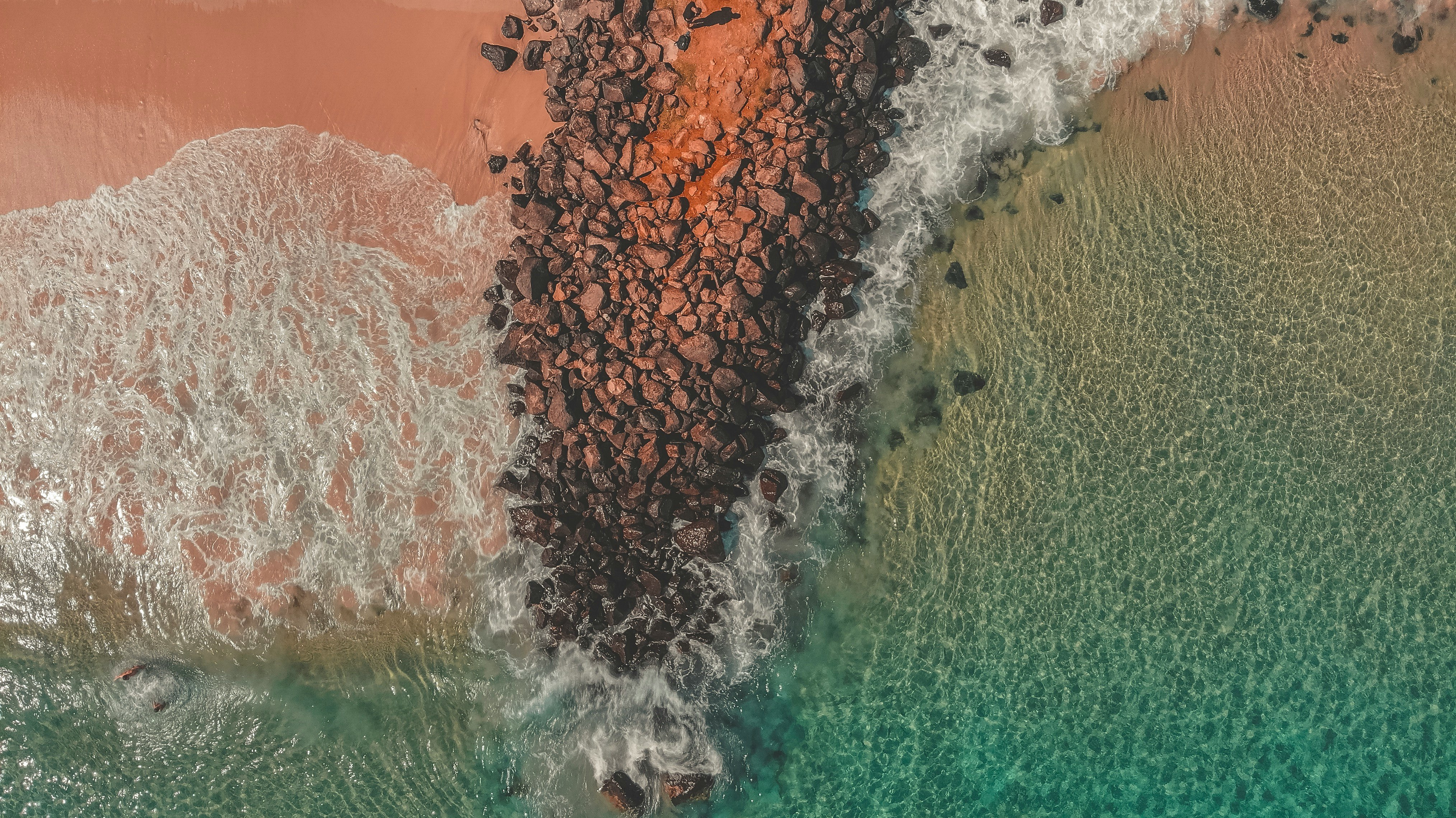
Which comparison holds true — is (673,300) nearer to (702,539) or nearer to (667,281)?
(667,281)

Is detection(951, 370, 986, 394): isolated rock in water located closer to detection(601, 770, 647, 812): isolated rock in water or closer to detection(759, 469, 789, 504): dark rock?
detection(759, 469, 789, 504): dark rock

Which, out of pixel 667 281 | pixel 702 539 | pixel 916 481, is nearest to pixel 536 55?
pixel 667 281

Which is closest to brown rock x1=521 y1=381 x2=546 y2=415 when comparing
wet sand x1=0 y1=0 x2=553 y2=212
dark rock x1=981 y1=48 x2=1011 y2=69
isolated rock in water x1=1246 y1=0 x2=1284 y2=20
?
wet sand x1=0 y1=0 x2=553 y2=212

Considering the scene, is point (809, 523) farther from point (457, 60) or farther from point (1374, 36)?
point (1374, 36)

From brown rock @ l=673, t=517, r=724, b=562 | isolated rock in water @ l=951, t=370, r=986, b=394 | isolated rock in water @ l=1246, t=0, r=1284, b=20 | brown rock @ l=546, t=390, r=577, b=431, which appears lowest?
brown rock @ l=673, t=517, r=724, b=562

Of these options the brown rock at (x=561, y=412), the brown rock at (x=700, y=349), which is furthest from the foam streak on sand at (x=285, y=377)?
the brown rock at (x=700, y=349)

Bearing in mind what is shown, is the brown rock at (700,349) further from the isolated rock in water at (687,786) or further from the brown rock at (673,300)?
the isolated rock in water at (687,786)
